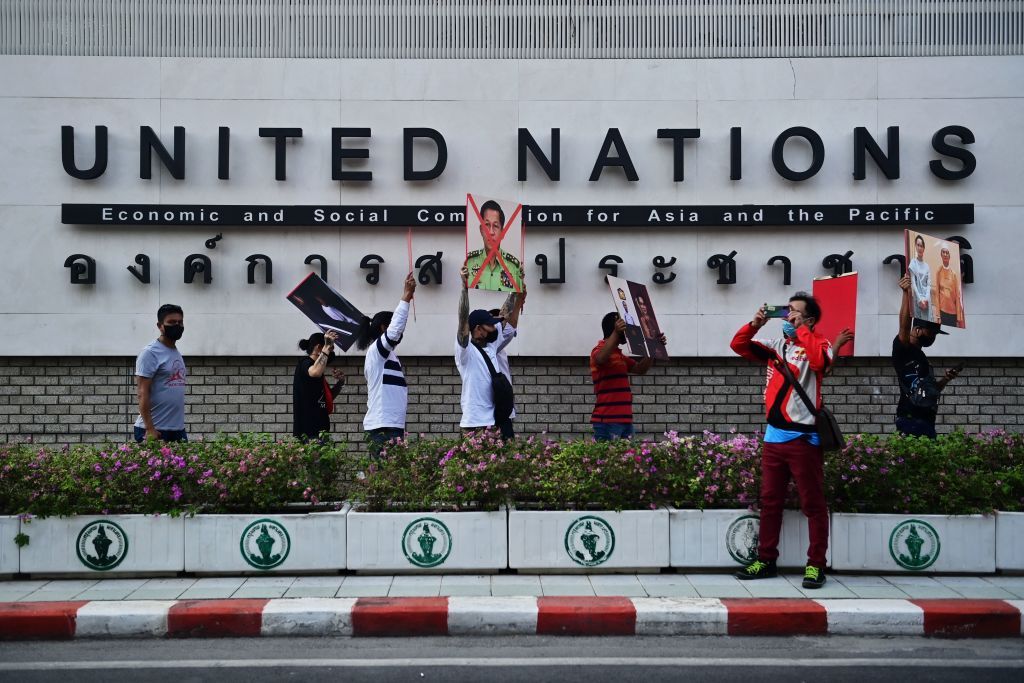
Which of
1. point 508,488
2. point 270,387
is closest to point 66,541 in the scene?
point 508,488

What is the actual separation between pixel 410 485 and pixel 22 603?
2544 mm

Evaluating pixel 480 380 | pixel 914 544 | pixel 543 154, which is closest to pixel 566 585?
pixel 480 380

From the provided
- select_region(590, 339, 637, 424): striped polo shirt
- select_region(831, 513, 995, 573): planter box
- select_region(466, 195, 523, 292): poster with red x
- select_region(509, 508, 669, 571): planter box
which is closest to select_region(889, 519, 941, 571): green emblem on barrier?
select_region(831, 513, 995, 573): planter box

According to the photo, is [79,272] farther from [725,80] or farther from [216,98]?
[725,80]

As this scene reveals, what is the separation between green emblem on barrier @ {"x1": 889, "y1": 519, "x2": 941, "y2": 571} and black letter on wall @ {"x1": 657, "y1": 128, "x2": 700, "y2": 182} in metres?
5.13

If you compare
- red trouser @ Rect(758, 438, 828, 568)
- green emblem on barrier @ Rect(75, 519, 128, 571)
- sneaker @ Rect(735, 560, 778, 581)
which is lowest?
sneaker @ Rect(735, 560, 778, 581)

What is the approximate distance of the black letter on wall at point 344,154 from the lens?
33.2ft

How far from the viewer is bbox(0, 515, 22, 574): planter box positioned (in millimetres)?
6113

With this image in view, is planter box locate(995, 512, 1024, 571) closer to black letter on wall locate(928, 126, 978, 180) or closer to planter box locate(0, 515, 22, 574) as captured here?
black letter on wall locate(928, 126, 978, 180)

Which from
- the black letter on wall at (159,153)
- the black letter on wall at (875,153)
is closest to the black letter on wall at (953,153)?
the black letter on wall at (875,153)

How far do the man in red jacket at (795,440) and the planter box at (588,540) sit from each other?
2.13 ft

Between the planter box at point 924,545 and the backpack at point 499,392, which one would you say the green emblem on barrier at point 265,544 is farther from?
the planter box at point 924,545

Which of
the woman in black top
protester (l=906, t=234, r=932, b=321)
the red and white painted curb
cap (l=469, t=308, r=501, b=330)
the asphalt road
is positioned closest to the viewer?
the asphalt road

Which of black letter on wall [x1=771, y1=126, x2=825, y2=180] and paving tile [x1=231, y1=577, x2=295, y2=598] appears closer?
paving tile [x1=231, y1=577, x2=295, y2=598]
